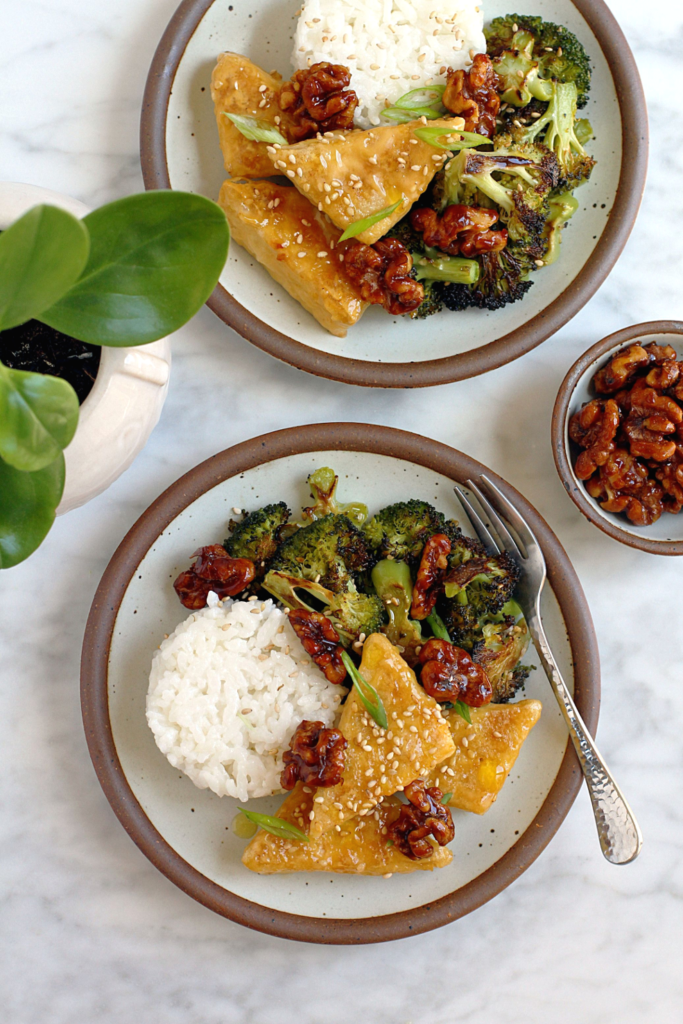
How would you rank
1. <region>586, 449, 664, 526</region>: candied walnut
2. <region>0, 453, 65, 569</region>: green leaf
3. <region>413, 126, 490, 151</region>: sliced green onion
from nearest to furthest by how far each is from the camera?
<region>0, 453, 65, 569</region>: green leaf → <region>413, 126, 490, 151</region>: sliced green onion → <region>586, 449, 664, 526</region>: candied walnut

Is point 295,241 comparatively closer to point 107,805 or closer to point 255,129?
point 255,129

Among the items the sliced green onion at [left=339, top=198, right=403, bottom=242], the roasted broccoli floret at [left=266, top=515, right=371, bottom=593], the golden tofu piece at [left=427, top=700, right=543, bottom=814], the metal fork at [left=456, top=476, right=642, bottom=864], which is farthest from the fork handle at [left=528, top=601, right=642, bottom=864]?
the sliced green onion at [left=339, top=198, right=403, bottom=242]

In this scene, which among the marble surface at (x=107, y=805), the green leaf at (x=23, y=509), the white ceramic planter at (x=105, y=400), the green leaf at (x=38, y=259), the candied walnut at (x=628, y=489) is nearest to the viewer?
the green leaf at (x=38, y=259)

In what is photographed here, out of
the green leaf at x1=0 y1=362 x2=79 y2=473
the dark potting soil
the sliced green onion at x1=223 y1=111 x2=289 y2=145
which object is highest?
the sliced green onion at x1=223 y1=111 x2=289 y2=145

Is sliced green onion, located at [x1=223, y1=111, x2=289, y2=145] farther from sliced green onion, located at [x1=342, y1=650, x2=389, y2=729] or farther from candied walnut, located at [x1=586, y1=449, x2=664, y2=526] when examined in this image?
sliced green onion, located at [x1=342, y1=650, x2=389, y2=729]

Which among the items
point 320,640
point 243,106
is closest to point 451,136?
point 243,106

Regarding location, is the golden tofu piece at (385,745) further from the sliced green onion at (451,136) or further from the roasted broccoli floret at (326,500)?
the sliced green onion at (451,136)

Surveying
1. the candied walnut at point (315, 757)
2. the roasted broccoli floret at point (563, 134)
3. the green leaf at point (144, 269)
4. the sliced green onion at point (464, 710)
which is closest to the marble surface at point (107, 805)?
the roasted broccoli floret at point (563, 134)
